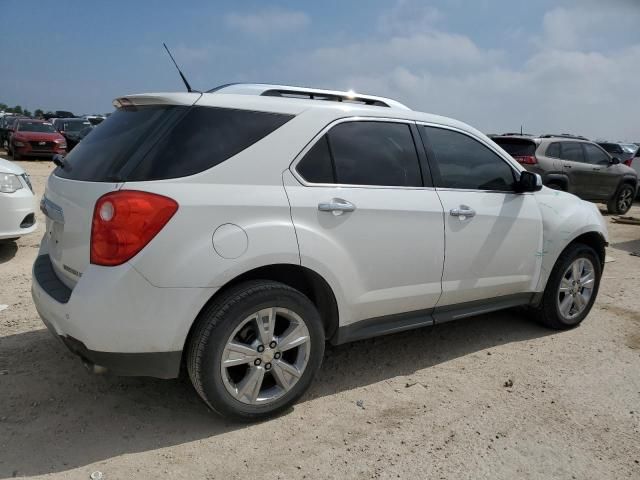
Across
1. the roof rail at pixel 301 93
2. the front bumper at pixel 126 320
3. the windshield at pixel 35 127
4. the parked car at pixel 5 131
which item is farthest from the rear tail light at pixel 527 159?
the parked car at pixel 5 131

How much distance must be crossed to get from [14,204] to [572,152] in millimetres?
10501

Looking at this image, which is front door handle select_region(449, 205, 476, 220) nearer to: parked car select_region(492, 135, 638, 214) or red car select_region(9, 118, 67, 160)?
→ parked car select_region(492, 135, 638, 214)

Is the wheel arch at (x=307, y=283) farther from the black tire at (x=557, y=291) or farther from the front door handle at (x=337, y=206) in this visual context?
the black tire at (x=557, y=291)

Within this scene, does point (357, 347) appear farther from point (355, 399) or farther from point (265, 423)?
point (265, 423)

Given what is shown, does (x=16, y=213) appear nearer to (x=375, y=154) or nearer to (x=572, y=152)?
(x=375, y=154)

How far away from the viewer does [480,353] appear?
399 centimetres

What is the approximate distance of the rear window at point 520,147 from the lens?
34.1 feet


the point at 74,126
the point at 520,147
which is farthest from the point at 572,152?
the point at 74,126

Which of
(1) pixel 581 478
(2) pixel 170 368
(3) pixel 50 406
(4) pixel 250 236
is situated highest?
(4) pixel 250 236

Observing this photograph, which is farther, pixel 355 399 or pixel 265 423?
pixel 355 399

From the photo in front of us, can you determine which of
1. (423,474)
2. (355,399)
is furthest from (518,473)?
(355,399)

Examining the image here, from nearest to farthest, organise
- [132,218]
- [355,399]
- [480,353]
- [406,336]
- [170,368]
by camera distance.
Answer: [132,218], [170,368], [355,399], [480,353], [406,336]

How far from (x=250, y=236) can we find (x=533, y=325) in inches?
121

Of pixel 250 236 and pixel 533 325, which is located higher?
pixel 250 236
